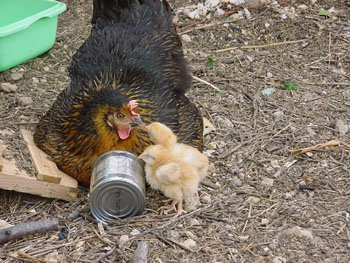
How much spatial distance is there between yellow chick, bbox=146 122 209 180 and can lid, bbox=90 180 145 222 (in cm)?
32

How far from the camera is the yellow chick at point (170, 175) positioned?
3.33 metres

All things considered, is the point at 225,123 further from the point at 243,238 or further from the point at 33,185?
the point at 33,185

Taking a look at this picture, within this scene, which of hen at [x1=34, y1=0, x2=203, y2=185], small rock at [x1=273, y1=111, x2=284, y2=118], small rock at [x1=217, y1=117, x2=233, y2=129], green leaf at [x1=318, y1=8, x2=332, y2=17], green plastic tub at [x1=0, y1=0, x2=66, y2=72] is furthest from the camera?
green leaf at [x1=318, y1=8, x2=332, y2=17]

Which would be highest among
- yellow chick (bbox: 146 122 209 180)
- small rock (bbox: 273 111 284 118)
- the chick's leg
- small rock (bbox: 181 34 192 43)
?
yellow chick (bbox: 146 122 209 180)

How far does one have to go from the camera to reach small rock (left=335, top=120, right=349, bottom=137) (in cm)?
438

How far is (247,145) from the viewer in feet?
14.0

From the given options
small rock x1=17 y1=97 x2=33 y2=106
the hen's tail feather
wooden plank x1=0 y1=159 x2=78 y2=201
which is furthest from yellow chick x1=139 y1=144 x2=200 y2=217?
small rock x1=17 y1=97 x2=33 y2=106

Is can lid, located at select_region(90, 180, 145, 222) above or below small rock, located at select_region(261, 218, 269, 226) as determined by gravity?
above

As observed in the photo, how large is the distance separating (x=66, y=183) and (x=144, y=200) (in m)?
0.60

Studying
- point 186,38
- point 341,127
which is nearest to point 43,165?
point 341,127

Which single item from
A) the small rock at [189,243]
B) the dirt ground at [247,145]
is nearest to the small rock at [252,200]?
the dirt ground at [247,145]

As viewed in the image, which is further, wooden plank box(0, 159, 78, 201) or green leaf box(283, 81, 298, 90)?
green leaf box(283, 81, 298, 90)

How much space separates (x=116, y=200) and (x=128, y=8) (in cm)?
162

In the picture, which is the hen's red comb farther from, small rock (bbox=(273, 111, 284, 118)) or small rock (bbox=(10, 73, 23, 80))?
small rock (bbox=(10, 73, 23, 80))
